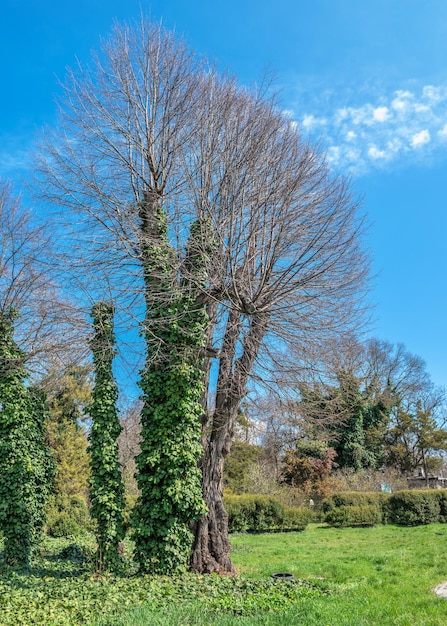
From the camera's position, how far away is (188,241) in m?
9.44

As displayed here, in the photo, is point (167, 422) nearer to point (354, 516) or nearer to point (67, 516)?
point (67, 516)

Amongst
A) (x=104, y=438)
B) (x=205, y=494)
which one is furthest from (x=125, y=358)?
(x=205, y=494)

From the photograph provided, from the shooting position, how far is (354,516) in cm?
1909

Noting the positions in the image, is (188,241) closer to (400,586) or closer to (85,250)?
(85,250)

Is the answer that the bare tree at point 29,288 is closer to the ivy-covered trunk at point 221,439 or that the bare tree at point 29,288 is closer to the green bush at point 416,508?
the ivy-covered trunk at point 221,439

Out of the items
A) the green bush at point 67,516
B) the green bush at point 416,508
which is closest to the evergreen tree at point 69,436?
the green bush at point 67,516

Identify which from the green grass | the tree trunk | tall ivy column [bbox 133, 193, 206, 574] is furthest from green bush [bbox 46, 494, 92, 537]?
tall ivy column [bbox 133, 193, 206, 574]

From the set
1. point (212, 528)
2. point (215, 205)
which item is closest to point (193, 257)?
point (215, 205)

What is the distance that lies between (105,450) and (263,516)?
11848 millimetres

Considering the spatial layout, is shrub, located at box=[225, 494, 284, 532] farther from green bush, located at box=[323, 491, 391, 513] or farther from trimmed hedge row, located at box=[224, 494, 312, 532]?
green bush, located at box=[323, 491, 391, 513]

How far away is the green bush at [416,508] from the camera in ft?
62.9

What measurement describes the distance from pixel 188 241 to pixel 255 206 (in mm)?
1502

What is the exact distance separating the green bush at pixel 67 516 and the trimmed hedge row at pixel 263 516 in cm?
535

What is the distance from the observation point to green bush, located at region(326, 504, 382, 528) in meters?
19.1
